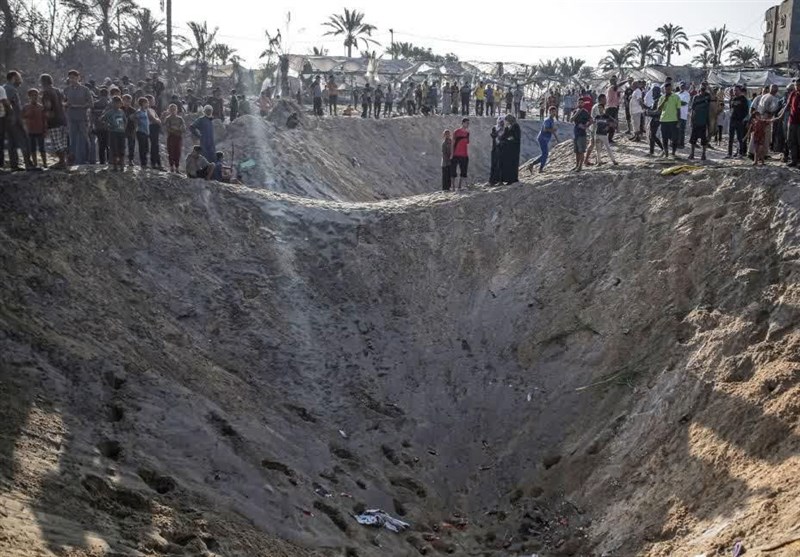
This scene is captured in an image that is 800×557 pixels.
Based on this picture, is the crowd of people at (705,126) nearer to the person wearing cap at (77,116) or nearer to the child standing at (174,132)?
the child standing at (174,132)

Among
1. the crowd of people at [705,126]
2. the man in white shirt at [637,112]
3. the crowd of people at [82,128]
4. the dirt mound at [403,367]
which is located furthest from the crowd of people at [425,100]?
the dirt mound at [403,367]

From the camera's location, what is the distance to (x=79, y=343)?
35.2 feet

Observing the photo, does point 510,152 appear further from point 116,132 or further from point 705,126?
point 116,132

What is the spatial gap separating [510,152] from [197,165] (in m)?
6.97

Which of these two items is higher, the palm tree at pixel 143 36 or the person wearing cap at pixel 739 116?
the palm tree at pixel 143 36

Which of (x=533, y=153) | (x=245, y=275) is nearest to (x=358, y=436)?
(x=245, y=275)

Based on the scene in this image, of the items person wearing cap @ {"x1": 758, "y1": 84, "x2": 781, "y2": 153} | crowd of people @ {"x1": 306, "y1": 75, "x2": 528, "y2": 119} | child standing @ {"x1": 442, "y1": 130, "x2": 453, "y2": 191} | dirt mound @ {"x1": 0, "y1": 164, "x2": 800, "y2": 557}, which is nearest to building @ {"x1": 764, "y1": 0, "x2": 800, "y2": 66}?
crowd of people @ {"x1": 306, "y1": 75, "x2": 528, "y2": 119}

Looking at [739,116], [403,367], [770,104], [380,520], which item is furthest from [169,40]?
[380,520]

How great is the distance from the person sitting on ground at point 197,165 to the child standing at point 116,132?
1608 millimetres

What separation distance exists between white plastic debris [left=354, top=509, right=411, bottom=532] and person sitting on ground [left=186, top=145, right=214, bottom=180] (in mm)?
8931

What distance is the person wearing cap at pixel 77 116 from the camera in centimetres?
1542

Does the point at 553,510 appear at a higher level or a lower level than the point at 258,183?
lower

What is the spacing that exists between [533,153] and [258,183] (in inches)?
694

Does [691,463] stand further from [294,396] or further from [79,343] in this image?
[79,343]
